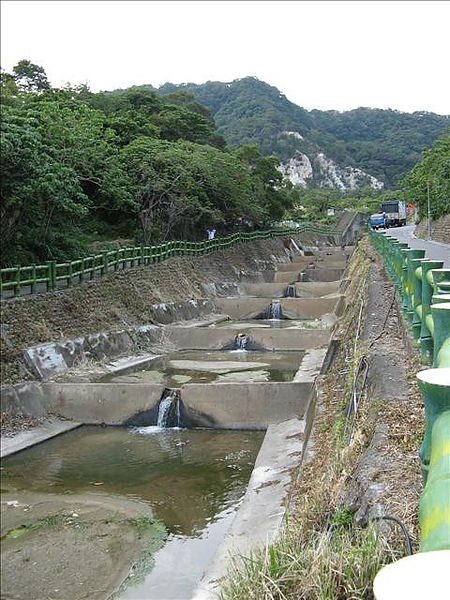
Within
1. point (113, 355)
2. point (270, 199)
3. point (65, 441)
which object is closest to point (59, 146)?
point (113, 355)

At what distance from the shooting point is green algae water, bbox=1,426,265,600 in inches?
279

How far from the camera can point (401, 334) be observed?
7.96m

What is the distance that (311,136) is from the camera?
122 meters

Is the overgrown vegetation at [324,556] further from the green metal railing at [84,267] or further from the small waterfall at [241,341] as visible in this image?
the small waterfall at [241,341]

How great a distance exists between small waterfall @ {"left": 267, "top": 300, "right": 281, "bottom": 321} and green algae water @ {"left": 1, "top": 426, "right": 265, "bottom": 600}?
1109 cm

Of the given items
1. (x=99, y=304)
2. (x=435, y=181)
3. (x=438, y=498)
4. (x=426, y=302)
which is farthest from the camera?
(x=435, y=181)

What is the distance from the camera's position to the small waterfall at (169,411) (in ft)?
41.8

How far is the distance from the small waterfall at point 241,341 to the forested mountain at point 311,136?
83412 mm

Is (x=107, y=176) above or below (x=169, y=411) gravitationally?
above

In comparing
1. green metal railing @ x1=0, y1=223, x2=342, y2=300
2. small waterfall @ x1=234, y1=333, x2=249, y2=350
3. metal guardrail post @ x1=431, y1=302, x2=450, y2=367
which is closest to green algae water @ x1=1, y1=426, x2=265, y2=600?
green metal railing @ x1=0, y1=223, x2=342, y2=300

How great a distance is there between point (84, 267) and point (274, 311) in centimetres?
794

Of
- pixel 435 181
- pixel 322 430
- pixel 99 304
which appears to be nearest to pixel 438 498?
pixel 322 430

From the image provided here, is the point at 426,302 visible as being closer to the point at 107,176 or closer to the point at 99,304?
the point at 99,304

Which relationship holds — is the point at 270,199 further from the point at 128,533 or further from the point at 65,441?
the point at 128,533
